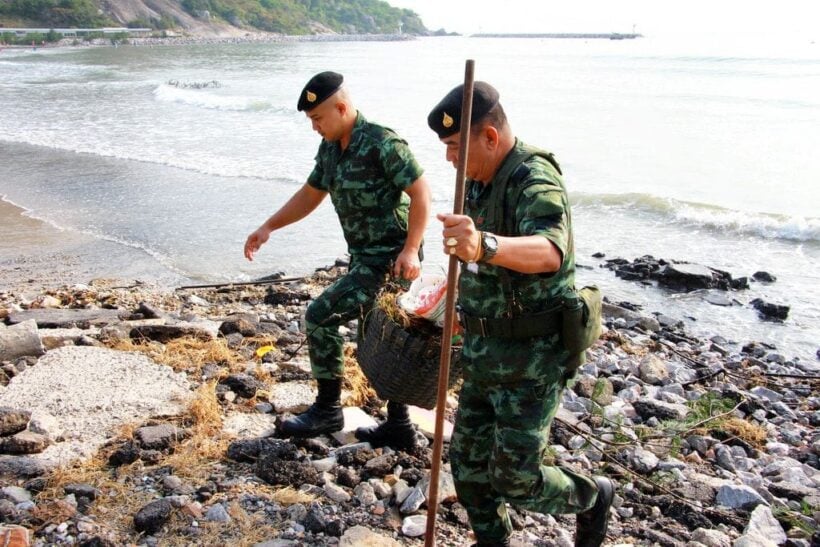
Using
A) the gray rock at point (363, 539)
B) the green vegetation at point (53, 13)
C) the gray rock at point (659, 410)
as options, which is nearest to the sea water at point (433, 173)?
the gray rock at point (659, 410)

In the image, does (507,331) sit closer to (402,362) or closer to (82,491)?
(402,362)

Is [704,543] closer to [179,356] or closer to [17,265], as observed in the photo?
[179,356]

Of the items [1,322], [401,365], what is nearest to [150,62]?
[1,322]

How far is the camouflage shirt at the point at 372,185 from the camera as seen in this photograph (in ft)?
15.2

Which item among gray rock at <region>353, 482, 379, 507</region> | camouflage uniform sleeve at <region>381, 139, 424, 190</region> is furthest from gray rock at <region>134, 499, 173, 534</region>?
camouflage uniform sleeve at <region>381, 139, 424, 190</region>

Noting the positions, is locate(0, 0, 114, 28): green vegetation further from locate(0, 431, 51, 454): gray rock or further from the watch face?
the watch face

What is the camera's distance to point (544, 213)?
2975mm

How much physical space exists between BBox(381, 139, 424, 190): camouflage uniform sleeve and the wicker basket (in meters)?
0.76

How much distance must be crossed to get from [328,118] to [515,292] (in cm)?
190

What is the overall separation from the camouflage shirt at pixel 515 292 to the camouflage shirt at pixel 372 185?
3.93 feet

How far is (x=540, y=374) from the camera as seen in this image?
3299 millimetres

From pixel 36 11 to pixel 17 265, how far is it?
11375 centimetres

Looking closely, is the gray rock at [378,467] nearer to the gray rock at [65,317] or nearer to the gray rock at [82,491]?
the gray rock at [82,491]

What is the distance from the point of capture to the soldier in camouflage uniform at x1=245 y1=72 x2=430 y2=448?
4.58 m
